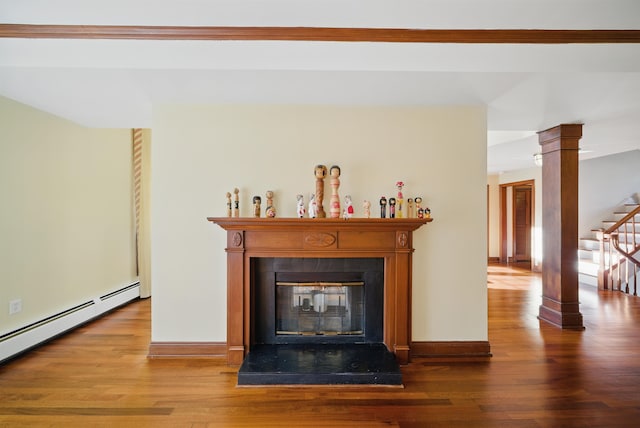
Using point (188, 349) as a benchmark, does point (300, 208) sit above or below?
above

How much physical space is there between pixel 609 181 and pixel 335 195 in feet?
21.0

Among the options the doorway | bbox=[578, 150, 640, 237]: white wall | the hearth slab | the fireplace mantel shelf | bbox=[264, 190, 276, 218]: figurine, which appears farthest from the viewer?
the doorway

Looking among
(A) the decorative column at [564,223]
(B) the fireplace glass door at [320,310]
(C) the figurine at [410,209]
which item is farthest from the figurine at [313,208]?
(A) the decorative column at [564,223]

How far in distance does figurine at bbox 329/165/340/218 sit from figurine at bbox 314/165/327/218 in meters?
0.07

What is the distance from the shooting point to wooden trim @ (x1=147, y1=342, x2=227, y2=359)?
8.87 ft

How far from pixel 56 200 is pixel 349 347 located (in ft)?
10.2

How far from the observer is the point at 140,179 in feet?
14.6

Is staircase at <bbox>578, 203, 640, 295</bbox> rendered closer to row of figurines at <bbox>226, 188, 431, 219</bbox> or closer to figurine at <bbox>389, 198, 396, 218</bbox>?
row of figurines at <bbox>226, 188, 431, 219</bbox>

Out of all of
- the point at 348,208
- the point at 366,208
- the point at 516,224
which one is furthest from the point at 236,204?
the point at 516,224

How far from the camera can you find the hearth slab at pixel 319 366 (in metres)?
2.30

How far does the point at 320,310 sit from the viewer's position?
2.83 meters

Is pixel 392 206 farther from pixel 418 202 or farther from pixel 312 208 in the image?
pixel 312 208

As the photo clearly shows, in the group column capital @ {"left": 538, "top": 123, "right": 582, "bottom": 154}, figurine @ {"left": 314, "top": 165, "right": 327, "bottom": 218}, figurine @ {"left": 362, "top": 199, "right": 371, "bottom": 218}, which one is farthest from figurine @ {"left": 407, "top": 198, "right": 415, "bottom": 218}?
column capital @ {"left": 538, "top": 123, "right": 582, "bottom": 154}

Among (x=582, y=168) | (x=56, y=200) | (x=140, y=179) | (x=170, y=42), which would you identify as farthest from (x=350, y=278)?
(x=582, y=168)
